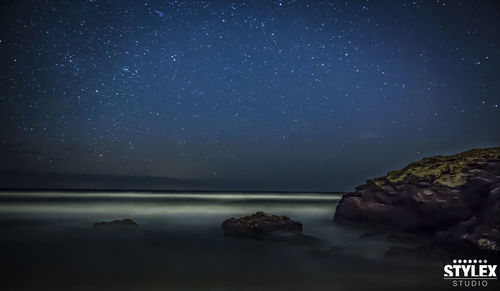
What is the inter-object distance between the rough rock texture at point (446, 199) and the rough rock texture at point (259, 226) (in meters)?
4.48

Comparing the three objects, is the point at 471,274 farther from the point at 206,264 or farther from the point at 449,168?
the point at 206,264

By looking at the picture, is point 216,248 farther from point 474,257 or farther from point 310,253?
point 474,257

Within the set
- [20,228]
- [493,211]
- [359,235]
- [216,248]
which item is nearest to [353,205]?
[359,235]

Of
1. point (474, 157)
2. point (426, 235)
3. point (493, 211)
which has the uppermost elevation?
point (474, 157)

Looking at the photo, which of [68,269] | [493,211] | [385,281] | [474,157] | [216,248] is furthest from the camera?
[474,157]

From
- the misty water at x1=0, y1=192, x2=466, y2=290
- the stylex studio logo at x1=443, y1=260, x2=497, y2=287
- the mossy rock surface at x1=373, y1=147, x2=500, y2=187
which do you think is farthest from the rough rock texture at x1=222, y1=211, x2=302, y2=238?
the stylex studio logo at x1=443, y1=260, x2=497, y2=287

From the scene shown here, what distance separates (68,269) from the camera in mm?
8883

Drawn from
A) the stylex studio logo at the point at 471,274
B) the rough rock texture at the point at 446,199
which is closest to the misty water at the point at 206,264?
the stylex studio logo at the point at 471,274

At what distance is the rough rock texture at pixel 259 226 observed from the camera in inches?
563

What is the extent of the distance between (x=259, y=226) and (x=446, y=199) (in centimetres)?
828

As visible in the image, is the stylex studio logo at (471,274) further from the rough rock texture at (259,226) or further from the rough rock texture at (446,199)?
the rough rock texture at (259,226)

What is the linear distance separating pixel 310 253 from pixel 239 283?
414 cm

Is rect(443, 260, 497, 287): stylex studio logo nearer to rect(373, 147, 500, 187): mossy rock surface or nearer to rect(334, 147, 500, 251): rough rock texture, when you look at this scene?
rect(334, 147, 500, 251): rough rock texture

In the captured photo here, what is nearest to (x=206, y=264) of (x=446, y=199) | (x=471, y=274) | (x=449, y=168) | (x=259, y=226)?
(x=259, y=226)
